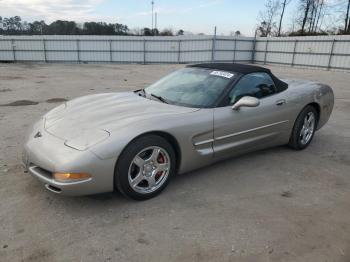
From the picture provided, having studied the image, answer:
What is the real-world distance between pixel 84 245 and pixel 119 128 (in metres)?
1.09

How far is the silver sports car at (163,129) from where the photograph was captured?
9.34ft

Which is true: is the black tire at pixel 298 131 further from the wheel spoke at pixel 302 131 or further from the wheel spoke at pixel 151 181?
the wheel spoke at pixel 151 181

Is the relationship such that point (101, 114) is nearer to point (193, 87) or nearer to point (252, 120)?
point (193, 87)

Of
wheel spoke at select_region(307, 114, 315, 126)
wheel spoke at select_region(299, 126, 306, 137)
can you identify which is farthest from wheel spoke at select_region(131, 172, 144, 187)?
wheel spoke at select_region(307, 114, 315, 126)

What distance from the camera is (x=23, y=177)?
368cm

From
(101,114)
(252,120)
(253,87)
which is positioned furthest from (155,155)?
(253,87)

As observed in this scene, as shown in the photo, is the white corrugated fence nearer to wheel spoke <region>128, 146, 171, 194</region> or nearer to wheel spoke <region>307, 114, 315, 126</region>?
wheel spoke <region>307, 114, 315, 126</region>

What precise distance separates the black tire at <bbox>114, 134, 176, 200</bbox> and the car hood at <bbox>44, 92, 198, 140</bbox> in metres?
0.22

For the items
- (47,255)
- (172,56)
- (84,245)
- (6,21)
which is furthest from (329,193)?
(6,21)

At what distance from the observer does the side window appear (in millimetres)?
3936

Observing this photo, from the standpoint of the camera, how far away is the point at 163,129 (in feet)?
10.5

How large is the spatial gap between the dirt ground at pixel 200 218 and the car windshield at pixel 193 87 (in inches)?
36.1

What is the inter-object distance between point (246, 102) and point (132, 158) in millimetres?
1533

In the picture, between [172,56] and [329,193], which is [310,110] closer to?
[329,193]
